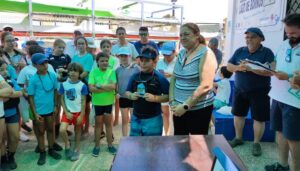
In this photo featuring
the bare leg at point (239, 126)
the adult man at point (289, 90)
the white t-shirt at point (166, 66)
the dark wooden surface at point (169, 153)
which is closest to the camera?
the dark wooden surface at point (169, 153)

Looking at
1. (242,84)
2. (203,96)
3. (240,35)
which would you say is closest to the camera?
(203,96)

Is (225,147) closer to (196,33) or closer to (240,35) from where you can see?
(196,33)

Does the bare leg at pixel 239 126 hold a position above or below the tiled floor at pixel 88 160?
above

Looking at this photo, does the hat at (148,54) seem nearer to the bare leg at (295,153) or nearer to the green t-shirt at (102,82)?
the green t-shirt at (102,82)

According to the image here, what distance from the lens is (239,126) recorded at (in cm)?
352

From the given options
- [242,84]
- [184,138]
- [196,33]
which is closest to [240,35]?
[242,84]

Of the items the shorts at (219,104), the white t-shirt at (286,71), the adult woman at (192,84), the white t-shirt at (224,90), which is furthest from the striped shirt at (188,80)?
the white t-shirt at (224,90)

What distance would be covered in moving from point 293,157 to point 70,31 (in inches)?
370

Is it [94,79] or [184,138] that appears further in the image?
[94,79]

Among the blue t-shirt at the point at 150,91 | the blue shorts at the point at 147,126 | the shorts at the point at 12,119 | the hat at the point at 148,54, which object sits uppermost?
the hat at the point at 148,54

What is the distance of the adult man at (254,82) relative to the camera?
3.03m

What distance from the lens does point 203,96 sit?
2184mm

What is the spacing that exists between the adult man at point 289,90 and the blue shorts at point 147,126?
113cm

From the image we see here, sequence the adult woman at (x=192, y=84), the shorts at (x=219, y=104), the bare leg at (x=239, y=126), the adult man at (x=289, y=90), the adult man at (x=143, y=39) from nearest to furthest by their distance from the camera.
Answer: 1. the adult woman at (x=192, y=84)
2. the adult man at (x=289, y=90)
3. the bare leg at (x=239, y=126)
4. the adult man at (x=143, y=39)
5. the shorts at (x=219, y=104)
